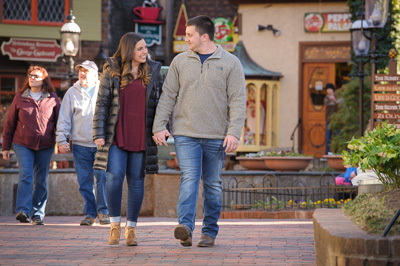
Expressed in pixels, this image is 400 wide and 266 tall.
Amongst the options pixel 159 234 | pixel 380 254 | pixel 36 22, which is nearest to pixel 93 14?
pixel 36 22

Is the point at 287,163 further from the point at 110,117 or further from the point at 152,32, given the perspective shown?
the point at 152,32

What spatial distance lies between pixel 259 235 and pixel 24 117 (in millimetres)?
3451

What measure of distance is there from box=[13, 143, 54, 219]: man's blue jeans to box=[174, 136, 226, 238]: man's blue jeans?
3.17 metres

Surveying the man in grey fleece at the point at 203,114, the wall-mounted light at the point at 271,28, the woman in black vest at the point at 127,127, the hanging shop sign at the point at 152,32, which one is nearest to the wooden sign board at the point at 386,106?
the man in grey fleece at the point at 203,114

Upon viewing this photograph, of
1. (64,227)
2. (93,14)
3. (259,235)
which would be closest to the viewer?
(259,235)

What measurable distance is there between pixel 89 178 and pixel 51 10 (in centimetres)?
1747

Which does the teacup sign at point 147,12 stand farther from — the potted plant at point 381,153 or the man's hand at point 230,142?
the potted plant at point 381,153

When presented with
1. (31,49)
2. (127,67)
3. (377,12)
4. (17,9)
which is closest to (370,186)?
(127,67)

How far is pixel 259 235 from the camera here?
8102mm

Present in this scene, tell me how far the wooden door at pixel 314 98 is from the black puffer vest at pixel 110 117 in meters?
17.7

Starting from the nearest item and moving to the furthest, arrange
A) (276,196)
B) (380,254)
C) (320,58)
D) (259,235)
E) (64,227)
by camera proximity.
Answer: (380,254) → (259,235) → (64,227) → (276,196) → (320,58)

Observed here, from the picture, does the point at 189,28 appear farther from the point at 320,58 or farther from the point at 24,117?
the point at 320,58

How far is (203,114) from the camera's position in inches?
281

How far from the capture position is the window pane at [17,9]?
25.8 m
